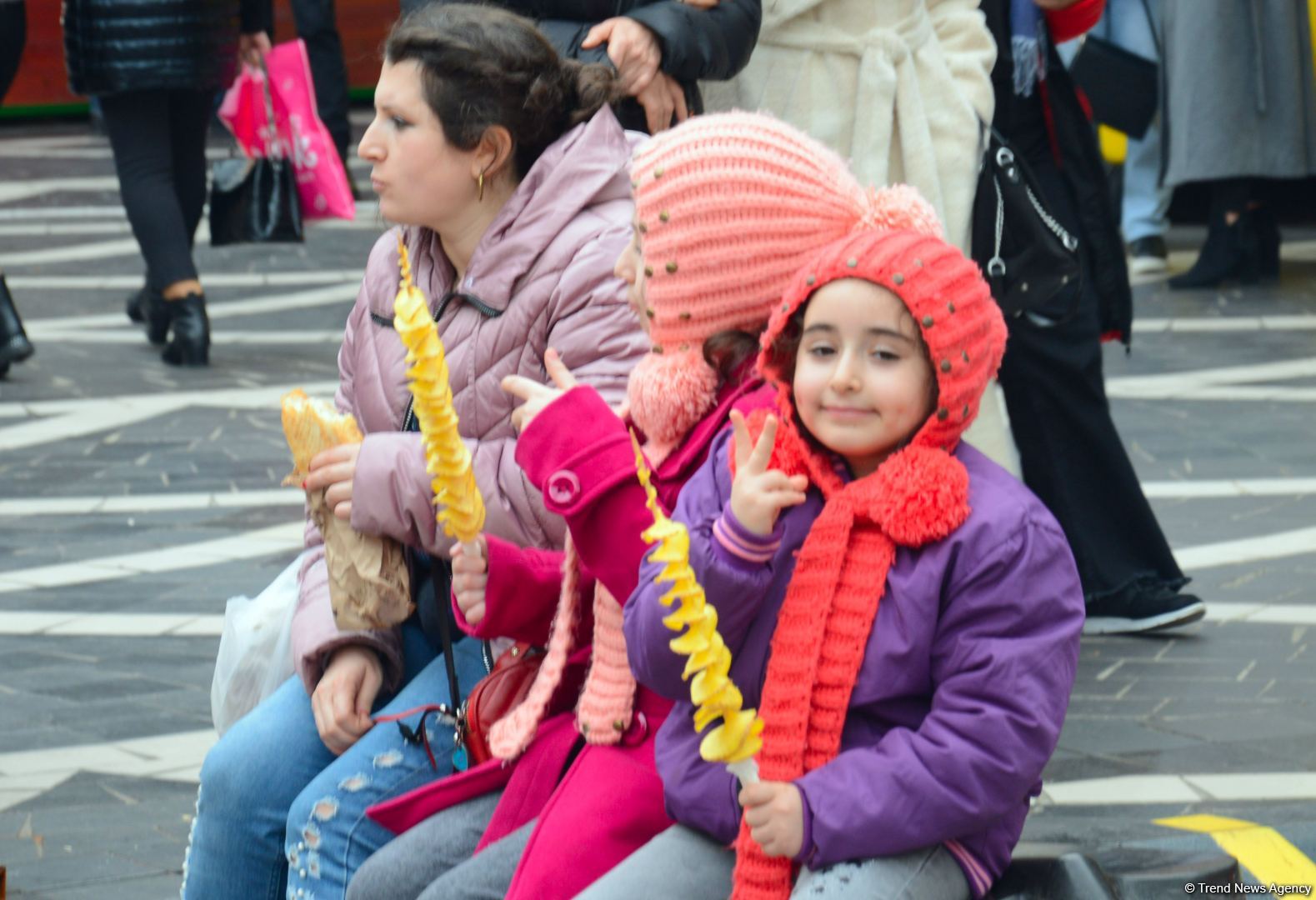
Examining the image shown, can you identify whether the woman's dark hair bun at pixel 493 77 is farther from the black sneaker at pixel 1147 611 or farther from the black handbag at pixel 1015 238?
the black sneaker at pixel 1147 611

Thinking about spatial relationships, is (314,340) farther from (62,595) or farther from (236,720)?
(236,720)

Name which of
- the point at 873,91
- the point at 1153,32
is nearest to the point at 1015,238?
the point at 873,91

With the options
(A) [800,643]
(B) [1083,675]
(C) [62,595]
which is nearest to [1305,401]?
(B) [1083,675]

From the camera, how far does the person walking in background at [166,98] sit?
25.7ft

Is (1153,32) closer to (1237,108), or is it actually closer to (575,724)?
(1237,108)

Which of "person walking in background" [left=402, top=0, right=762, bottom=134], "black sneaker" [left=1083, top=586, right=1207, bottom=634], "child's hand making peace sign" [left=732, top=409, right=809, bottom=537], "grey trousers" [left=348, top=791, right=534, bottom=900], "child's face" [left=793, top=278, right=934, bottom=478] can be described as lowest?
"black sneaker" [left=1083, top=586, right=1207, bottom=634]

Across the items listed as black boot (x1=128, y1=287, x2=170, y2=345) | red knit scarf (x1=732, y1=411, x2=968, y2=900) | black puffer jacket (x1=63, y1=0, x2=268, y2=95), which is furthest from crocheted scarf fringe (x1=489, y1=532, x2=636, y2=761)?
black boot (x1=128, y1=287, x2=170, y2=345)

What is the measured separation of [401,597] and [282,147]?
5555mm

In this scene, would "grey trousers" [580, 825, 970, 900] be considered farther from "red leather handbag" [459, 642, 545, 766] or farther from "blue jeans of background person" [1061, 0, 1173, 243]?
"blue jeans of background person" [1061, 0, 1173, 243]

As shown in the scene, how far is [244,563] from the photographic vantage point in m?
5.92

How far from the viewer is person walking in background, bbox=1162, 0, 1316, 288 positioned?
33.6ft

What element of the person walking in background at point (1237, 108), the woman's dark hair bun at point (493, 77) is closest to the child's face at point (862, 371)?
the woman's dark hair bun at point (493, 77)

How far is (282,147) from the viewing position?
839cm

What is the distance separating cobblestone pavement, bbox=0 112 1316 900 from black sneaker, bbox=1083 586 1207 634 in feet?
0.15
